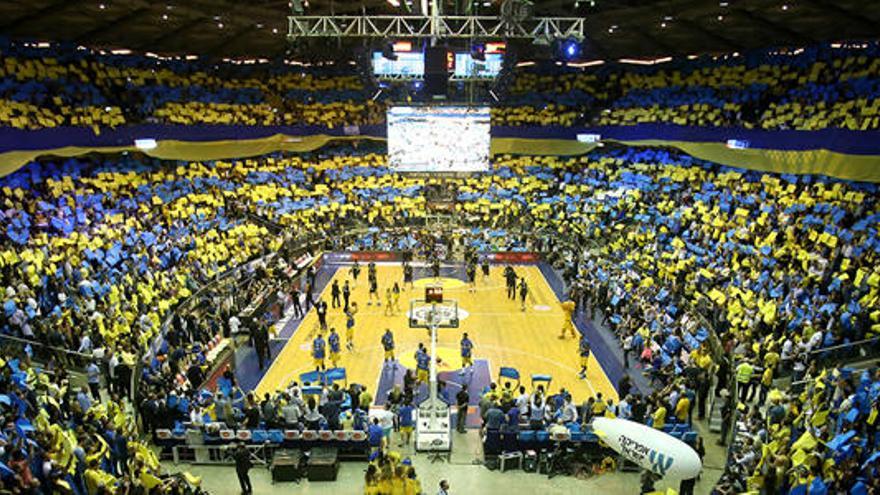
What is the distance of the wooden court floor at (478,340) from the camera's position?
1897 centimetres

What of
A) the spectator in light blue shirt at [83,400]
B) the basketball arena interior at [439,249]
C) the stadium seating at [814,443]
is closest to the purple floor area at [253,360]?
the basketball arena interior at [439,249]

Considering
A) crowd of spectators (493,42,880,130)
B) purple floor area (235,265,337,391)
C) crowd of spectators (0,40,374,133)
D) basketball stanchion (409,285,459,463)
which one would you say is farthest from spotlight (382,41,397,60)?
crowd of spectators (493,42,880,130)

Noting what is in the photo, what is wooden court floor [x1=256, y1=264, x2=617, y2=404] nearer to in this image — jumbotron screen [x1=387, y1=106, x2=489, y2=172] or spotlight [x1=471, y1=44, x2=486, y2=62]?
jumbotron screen [x1=387, y1=106, x2=489, y2=172]

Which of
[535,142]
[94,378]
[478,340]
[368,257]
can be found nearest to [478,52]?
[478,340]

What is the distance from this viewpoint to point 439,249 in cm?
3275

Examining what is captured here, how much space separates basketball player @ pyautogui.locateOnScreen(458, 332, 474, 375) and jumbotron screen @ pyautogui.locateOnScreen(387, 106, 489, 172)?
44.0 ft

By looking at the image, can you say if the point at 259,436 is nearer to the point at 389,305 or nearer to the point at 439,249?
the point at 389,305

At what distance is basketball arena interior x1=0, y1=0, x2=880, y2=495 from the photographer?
13609 mm

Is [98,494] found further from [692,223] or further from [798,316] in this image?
[692,223]

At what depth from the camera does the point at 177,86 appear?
35.7 metres

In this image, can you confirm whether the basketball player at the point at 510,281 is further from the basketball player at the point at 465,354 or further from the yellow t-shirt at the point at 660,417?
the yellow t-shirt at the point at 660,417

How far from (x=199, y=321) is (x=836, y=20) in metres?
25.4

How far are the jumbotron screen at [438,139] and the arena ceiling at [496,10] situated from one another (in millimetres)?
4757

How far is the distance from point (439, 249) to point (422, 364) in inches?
616
